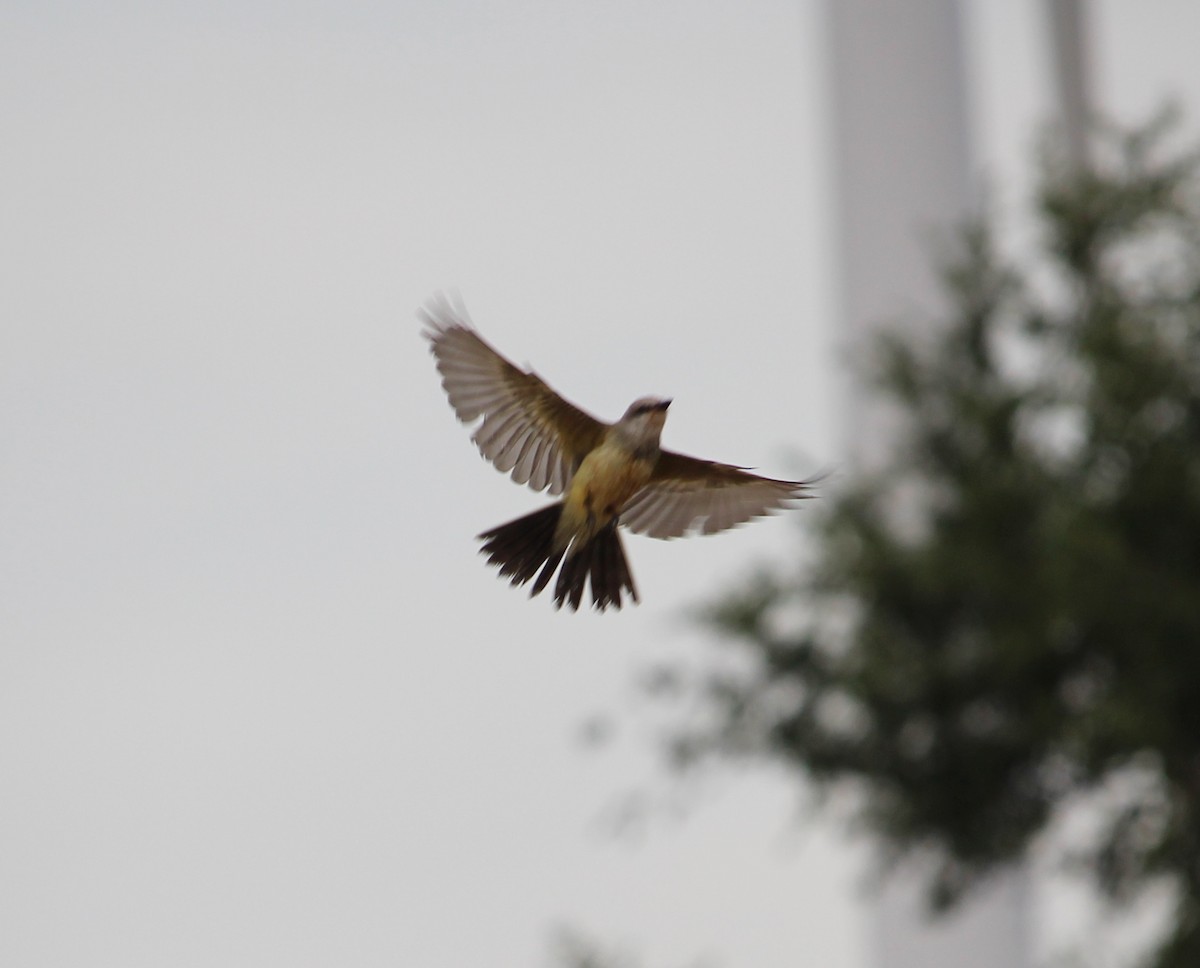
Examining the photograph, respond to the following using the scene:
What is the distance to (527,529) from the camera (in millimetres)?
447

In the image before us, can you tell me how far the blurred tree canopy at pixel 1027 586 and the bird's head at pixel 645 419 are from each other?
2545mm

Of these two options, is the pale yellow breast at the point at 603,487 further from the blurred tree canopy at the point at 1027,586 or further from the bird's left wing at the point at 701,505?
the blurred tree canopy at the point at 1027,586

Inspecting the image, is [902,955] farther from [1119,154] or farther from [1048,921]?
[1119,154]

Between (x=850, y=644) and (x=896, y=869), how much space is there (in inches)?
25.7

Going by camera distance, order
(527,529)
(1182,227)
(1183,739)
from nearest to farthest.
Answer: (527,529) < (1183,739) < (1182,227)

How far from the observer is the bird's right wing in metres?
0.48

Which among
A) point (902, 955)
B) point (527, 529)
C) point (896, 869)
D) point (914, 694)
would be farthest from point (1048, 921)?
point (527, 529)

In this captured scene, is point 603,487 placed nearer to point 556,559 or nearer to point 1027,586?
point 556,559

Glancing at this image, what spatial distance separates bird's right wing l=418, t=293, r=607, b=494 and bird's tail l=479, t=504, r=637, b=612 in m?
0.02

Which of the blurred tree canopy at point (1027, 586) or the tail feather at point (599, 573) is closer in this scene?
the tail feather at point (599, 573)

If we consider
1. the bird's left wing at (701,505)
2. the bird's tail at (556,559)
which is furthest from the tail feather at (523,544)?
the bird's left wing at (701,505)

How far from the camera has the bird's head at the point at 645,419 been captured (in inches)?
15.1

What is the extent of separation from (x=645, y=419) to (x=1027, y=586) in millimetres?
2910

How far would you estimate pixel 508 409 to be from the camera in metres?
0.53
